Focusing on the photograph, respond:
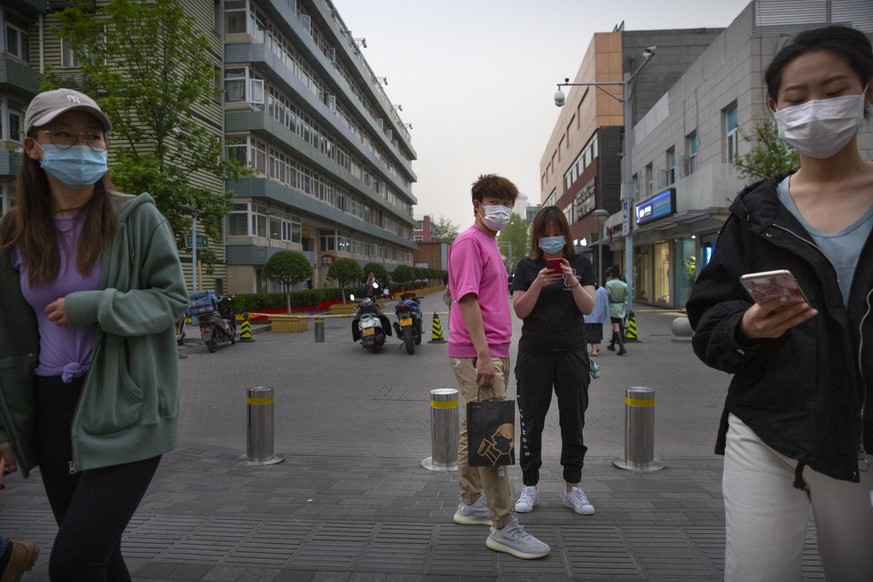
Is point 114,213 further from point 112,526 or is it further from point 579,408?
point 579,408

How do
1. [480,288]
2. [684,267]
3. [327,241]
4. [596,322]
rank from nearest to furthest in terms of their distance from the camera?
[480,288], [596,322], [684,267], [327,241]

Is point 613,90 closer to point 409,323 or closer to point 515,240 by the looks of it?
point 409,323

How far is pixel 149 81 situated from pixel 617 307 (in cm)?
1216

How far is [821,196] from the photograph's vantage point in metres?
1.80

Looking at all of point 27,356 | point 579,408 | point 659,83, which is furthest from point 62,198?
point 659,83

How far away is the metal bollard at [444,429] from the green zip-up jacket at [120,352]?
317 centimetres

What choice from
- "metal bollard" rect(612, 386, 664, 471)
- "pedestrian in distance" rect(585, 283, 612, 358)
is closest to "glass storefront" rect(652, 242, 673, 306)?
"pedestrian in distance" rect(585, 283, 612, 358)

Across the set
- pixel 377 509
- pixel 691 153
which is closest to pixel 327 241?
pixel 691 153

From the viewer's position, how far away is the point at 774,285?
1458 millimetres

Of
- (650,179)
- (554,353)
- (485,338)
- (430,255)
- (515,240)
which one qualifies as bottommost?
(554,353)

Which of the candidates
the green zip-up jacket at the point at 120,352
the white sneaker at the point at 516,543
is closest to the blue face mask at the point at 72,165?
the green zip-up jacket at the point at 120,352

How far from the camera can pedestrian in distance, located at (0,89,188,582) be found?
190 cm

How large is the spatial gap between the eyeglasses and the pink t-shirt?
1.94 meters

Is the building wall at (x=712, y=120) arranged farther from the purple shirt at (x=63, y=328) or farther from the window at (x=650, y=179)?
the purple shirt at (x=63, y=328)
